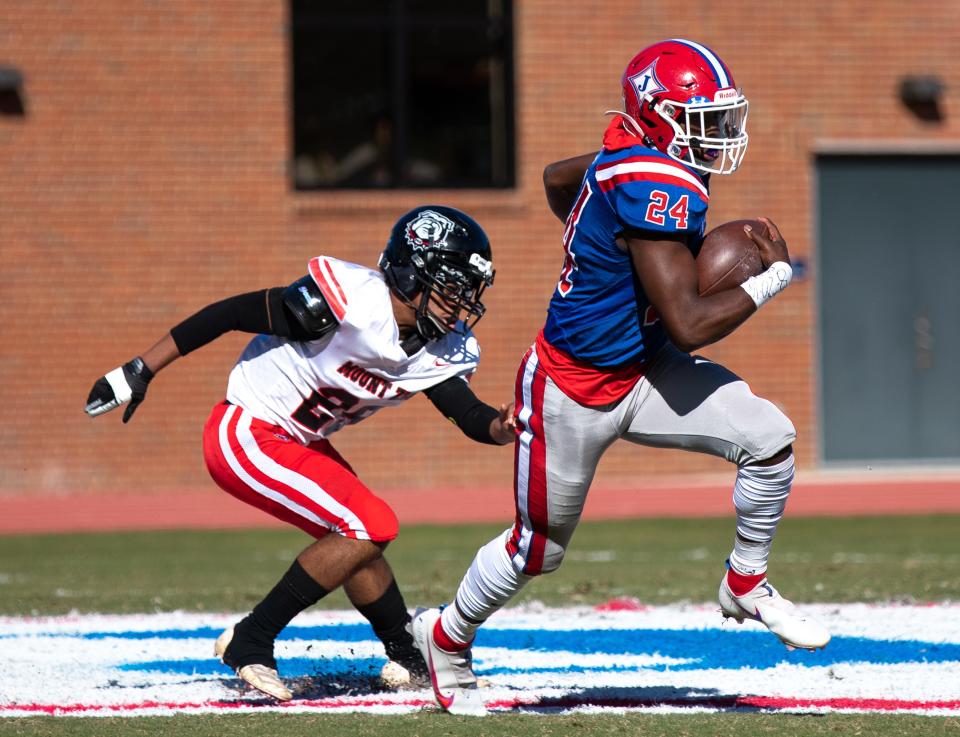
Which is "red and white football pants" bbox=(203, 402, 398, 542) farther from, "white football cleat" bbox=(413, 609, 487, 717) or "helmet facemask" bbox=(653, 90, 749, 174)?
"helmet facemask" bbox=(653, 90, 749, 174)

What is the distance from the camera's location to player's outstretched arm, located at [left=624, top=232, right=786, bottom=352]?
4227mm

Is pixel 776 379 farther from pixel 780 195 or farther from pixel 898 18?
pixel 898 18

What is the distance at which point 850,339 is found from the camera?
1567 cm

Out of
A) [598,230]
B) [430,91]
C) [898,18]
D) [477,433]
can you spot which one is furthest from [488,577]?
[898,18]

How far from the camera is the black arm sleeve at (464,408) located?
4.98 metres

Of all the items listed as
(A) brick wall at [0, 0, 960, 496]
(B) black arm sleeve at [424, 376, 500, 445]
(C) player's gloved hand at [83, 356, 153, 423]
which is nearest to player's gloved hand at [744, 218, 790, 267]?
(B) black arm sleeve at [424, 376, 500, 445]

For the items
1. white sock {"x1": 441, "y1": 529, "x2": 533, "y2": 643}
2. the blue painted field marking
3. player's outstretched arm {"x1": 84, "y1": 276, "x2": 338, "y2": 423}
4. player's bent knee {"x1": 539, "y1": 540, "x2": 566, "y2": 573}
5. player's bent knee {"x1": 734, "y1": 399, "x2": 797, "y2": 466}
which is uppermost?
player's outstretched arm {"x1": 84, "y1": 276, "x2": 338, "y2": 423}

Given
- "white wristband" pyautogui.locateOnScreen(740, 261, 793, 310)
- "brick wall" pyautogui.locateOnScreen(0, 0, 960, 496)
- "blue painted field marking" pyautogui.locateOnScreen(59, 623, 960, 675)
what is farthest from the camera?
"brick wall" pyautogui.locateOnScreen(0, 0, 960, 496)

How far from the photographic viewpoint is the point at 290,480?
4996mm

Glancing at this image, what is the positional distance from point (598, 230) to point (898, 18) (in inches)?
485

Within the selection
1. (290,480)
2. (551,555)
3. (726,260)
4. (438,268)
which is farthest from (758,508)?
(290,480)

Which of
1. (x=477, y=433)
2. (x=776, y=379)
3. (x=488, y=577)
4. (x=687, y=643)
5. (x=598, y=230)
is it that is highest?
(x=598, y=230)

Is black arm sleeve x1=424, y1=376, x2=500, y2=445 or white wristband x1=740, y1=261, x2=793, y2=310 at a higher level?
white wristband x1=740, y1=261, x2=793, y2=310

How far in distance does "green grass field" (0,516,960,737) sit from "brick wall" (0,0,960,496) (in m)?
2.96
